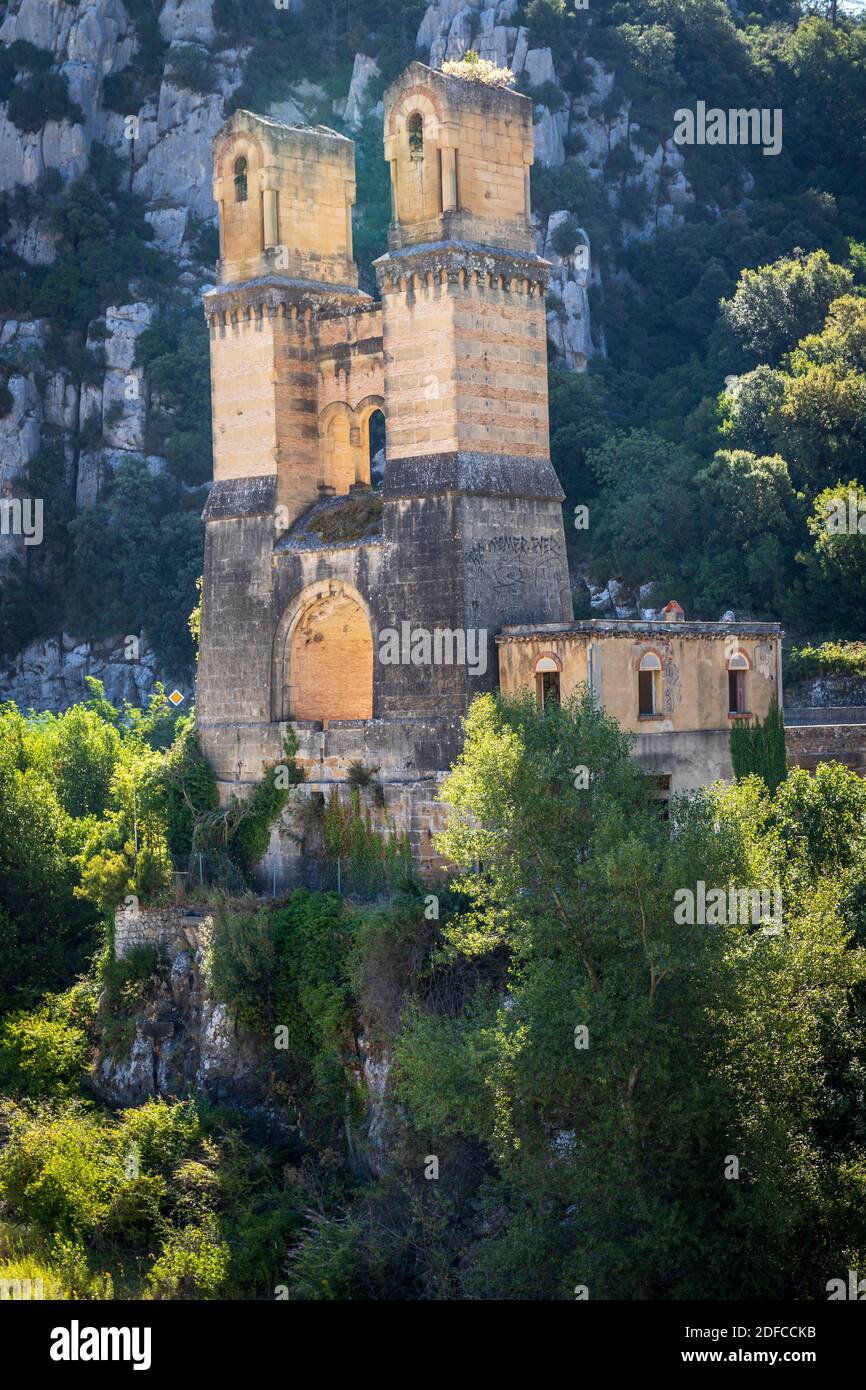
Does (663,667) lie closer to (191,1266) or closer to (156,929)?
(156,929)

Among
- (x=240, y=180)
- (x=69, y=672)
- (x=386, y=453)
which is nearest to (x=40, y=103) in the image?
(x=69, y=672)

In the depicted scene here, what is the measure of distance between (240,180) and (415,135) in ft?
18.4

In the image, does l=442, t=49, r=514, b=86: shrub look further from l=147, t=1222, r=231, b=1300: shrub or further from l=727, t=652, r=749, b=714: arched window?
l=147, t=1222, r=231, b=1300: shrub

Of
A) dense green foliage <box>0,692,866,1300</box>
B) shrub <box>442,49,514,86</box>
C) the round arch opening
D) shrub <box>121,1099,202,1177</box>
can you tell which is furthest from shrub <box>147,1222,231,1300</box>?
shrub <box>442,49,514,86</box>

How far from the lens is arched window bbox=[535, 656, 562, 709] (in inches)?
1582

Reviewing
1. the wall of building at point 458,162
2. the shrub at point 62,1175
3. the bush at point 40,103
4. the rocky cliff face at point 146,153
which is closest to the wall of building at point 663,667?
the wall of building at point 458,162

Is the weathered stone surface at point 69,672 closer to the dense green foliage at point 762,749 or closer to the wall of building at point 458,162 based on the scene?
the wall of building at point 458,162

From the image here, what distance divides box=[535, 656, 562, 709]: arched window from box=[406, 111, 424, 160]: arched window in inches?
441

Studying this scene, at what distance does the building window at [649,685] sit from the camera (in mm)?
40750

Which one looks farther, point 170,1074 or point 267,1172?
point 170,1074
